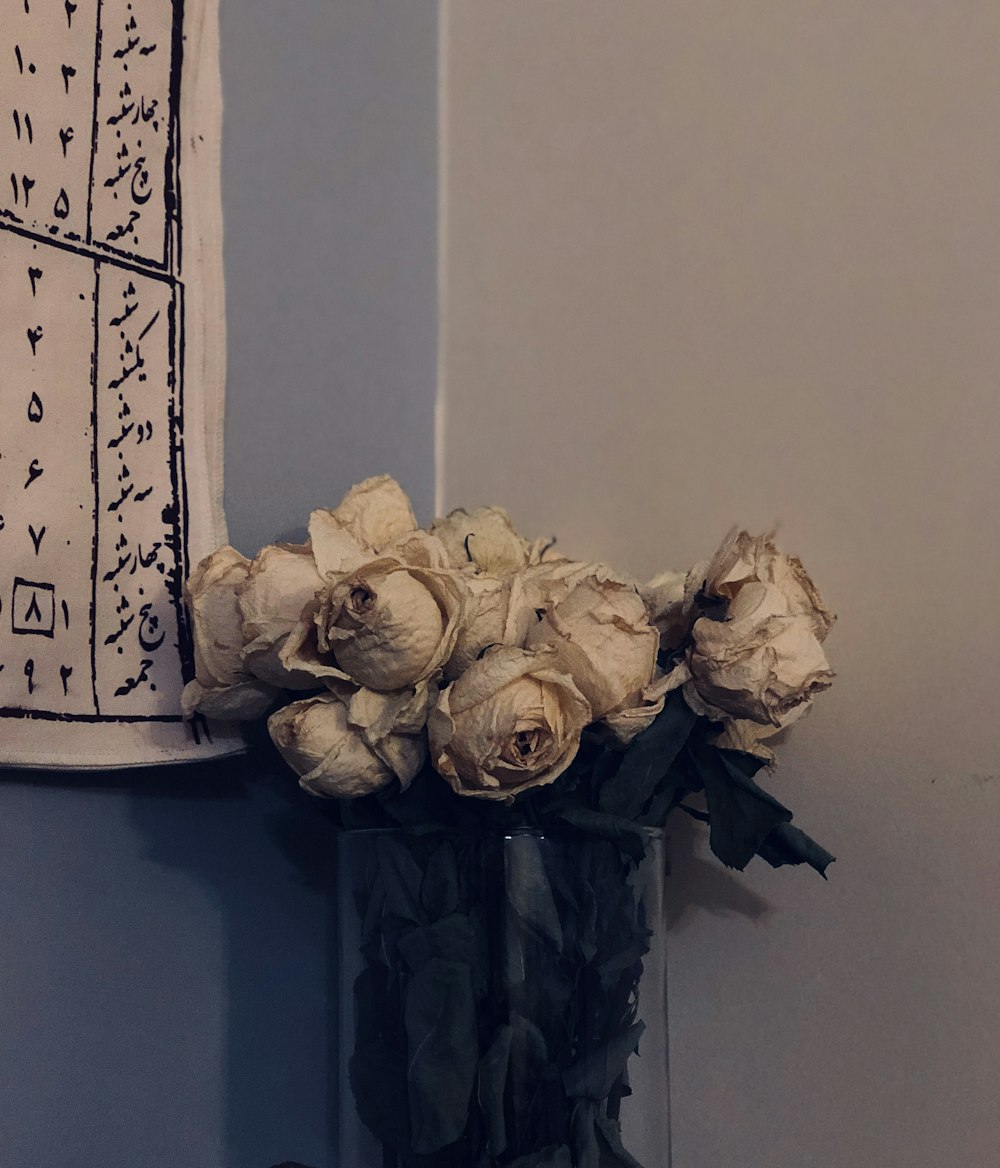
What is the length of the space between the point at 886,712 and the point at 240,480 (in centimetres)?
46

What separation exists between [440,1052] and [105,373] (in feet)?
1.48

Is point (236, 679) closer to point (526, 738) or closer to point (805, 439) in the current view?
point (526, 738)

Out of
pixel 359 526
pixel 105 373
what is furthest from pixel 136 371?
pixel 359 526

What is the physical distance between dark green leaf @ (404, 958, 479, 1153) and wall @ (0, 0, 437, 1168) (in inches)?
7.9

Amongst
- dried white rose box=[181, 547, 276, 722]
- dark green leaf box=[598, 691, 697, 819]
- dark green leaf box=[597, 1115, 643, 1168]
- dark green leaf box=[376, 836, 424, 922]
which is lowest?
dark green leaf box=[597, 1115, 643, 1168]

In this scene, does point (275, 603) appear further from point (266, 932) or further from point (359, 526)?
point (266, 932)

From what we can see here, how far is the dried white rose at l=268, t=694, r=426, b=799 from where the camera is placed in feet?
1.99

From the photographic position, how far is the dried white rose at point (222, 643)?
65cm

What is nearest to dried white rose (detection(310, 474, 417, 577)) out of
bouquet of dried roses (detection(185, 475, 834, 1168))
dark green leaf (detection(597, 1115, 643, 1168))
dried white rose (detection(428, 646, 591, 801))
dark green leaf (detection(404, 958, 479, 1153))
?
bouquet of dried roses (detection(185, 475, 834, 1168))

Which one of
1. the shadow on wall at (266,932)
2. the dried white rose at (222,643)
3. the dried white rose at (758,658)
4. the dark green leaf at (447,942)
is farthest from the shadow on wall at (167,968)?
the dried white rose at (758,658)

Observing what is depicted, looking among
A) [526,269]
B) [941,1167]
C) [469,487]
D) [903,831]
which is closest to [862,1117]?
[941,1167]

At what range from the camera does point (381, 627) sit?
571mm

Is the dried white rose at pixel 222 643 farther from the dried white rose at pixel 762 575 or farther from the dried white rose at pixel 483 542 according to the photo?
the dried white rose at pixel 762 575

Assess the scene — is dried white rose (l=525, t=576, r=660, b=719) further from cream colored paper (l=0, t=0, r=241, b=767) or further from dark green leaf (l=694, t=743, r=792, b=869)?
cream colored paper (l=0, t=0, r=241, b=767)
